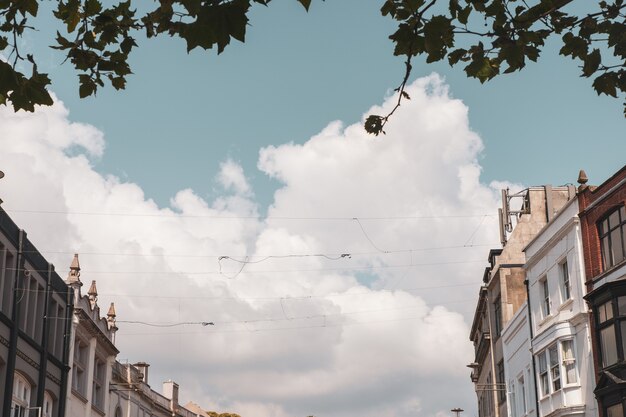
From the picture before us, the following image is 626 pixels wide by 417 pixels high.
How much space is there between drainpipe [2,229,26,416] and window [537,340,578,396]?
21439 mm

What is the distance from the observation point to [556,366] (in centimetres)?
3738

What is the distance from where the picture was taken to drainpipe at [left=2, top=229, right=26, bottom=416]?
38.4 m

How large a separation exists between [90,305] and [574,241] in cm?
2853

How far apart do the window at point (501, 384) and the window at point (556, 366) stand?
449 inches

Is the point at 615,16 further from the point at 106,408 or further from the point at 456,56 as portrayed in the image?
the point at 106,408

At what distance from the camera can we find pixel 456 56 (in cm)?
1054

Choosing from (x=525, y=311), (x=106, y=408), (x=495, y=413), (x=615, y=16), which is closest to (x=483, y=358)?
(x=495, y=413)

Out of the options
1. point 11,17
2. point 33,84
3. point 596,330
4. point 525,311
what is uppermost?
point 525,311

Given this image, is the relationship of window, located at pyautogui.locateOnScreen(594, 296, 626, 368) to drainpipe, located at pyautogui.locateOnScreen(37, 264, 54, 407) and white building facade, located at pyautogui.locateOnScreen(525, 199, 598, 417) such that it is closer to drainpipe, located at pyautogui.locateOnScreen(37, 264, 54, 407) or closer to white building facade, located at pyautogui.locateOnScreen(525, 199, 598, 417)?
white building facade, located at pyautogui.locateOnScreen(525, 199, 598, 417)

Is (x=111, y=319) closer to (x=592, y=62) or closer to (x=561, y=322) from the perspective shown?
(x=561, y=322)

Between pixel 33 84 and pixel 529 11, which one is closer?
pixel 33 84

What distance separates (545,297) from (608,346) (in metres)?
6.80

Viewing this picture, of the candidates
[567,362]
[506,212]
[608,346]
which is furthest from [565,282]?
[506,212]

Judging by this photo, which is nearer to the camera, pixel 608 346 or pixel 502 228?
pixel 608 346
